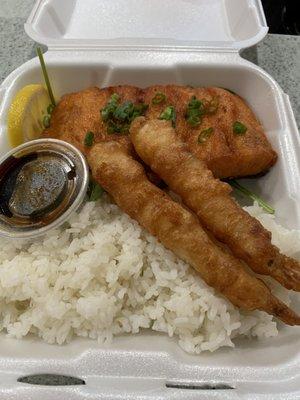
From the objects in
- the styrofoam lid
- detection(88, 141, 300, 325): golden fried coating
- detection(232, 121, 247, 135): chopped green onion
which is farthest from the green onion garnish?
detection(232, 121, 247, 135): chopped green onion

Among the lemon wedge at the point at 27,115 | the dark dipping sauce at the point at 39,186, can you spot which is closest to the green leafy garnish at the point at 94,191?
the dark dipping sauce at the point at 39,186

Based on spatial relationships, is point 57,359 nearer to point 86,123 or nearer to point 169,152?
point 169,152

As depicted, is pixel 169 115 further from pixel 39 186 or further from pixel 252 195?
pixel 39 186

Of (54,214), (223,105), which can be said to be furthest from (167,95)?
(54,214)

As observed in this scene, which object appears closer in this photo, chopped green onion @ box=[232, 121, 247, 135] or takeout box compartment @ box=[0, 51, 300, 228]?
chopped green onion @ box=[232, 121, 247, 135]

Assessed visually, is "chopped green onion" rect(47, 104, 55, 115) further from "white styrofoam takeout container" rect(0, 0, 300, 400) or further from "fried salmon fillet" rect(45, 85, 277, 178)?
"white styrofoam takeout container" rect(0, 0, 300, 400)
